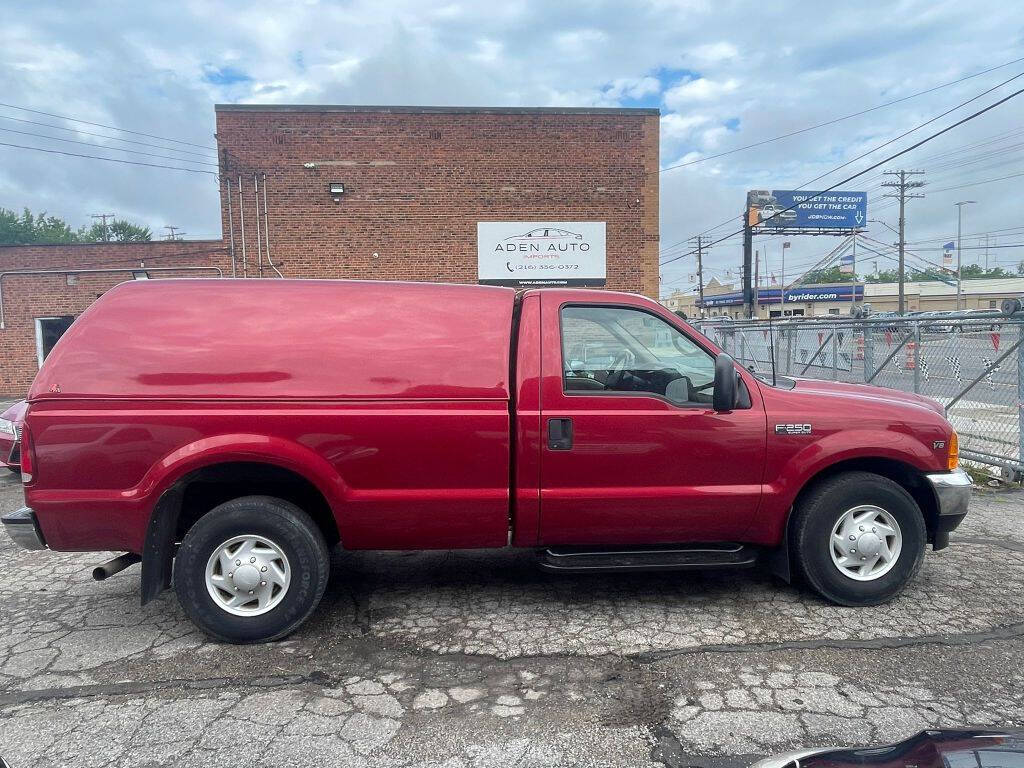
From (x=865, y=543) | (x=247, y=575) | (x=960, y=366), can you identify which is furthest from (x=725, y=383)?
(x=960, y=366)

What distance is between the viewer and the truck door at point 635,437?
12.6 ft

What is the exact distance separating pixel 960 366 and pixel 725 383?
19.6 ft

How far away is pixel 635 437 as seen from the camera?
3.85 meters

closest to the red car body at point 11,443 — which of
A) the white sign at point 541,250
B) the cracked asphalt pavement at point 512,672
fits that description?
the cracked asphalt pavement at point 512,672

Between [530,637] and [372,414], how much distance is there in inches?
59.1

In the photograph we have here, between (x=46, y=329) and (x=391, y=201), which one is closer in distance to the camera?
(x=391, y=201)

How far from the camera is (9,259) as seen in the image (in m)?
17.5

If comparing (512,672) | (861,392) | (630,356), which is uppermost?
(630,356)

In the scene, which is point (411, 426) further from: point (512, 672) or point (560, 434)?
point (512, 672)

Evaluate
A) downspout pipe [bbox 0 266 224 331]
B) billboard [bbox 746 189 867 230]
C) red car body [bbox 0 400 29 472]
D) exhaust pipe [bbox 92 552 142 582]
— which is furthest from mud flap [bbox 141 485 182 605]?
billboard [bbox 746 189 867 230]

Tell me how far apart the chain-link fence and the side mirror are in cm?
270

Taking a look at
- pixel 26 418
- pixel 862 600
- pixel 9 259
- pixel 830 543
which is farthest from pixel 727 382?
pixel 9 259

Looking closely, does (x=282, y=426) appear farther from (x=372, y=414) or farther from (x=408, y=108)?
(x=408, y=108)

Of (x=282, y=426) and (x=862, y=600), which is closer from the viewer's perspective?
(x=282, y=426)
